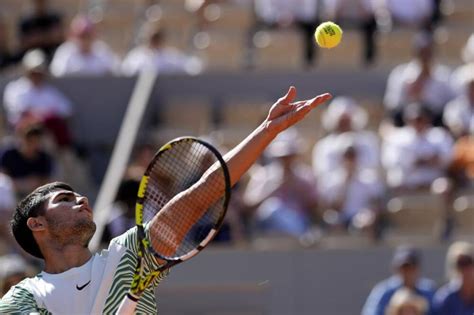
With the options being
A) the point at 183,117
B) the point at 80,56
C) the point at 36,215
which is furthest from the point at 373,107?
the point at 36,215

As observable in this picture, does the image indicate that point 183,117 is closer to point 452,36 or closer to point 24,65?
point 24,65

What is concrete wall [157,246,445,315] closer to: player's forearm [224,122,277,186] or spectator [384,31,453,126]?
spectator [384,31,453,126]

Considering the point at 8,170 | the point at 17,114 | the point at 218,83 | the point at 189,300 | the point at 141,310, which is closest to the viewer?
the point at 141,310

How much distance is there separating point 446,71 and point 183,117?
2.75 m

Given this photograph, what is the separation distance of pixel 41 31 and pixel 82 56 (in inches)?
38.7

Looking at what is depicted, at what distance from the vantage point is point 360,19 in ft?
50.2

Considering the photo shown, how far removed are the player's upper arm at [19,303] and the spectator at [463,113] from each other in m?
8.62

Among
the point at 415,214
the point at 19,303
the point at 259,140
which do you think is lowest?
the point at 19,303

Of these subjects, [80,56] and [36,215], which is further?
[80,56]

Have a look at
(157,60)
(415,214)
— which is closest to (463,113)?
(415,214)

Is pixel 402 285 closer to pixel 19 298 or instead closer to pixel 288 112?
pixel 288 112

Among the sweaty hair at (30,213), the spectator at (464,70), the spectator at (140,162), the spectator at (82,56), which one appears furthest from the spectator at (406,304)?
the sweaty hair at (30,213)

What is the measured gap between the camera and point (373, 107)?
14398 millimetres

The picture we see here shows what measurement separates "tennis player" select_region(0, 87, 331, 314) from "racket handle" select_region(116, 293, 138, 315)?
0.55ft
